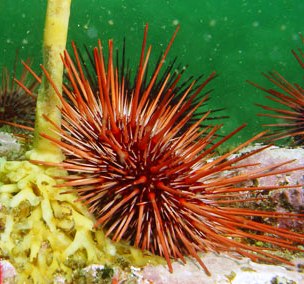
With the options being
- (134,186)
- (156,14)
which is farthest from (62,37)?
(156,14)

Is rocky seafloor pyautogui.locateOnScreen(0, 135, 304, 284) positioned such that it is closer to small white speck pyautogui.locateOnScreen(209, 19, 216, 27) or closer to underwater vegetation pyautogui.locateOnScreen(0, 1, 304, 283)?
underwater vegetation pyautogui.locateOnScreen(0, 1, 304, 283)

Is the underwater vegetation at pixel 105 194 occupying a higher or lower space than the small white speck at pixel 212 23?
lower

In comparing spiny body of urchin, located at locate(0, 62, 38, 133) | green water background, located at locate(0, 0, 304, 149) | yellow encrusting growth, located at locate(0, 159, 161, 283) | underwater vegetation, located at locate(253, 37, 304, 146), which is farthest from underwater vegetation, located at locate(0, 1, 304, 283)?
green water background, located at locate(0, 0, 304, 149)

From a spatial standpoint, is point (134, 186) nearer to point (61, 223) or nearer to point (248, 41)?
point (61, 223)

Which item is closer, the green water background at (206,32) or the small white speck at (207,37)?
the green water background at (206,32)

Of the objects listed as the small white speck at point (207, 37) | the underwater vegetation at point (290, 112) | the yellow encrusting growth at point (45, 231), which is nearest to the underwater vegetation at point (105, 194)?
the yellow encrusting growth at point (45, 231)

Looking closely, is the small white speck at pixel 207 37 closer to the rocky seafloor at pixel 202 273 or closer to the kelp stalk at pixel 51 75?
the rocky seafloor at pixel 202 273

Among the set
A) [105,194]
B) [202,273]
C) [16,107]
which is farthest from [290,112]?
[16,107]

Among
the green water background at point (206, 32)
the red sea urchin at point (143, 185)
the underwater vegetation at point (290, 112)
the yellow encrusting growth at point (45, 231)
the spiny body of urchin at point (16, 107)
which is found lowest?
the yellow encrusting growth at point (45, 231)

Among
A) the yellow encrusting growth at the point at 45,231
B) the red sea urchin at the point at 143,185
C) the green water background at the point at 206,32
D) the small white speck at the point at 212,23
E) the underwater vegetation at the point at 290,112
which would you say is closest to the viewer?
the yellow encrusting growth at the point at 45,231
